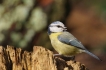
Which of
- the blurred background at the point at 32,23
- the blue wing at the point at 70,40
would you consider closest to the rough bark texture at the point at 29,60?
the blue wing at the point at 70,40

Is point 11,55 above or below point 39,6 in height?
below

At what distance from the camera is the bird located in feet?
14.2

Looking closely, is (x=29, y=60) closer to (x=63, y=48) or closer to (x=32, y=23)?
(x=63, y=48)

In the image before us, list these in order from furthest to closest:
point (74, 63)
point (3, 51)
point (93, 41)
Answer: point (93, 41) → point (74, 63) → point (3, 51)

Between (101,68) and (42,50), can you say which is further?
(101,68)

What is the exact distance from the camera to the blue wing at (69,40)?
4330mm

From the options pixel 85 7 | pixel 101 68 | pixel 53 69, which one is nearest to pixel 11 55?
pixel 53 69

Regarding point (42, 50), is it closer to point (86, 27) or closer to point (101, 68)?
point (101, 68)

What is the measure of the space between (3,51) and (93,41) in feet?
18.8

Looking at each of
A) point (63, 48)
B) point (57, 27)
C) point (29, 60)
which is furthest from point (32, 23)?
point (29, 60)

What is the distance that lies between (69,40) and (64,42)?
76mm

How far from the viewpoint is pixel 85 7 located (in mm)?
10500

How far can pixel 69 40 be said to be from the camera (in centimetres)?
437

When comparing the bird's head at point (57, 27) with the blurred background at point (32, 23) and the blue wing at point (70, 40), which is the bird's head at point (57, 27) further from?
the blurred background at point (32, 23)
